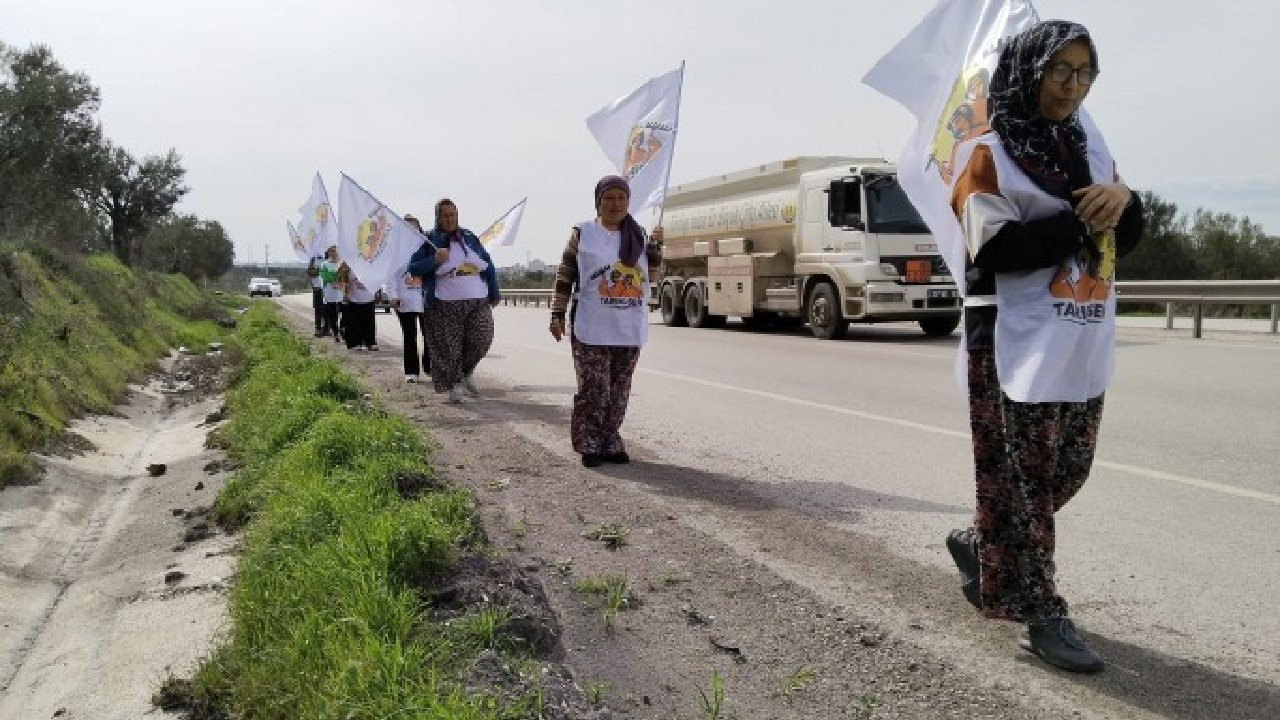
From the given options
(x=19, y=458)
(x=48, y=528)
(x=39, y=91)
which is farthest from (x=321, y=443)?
(x=39, y=91)

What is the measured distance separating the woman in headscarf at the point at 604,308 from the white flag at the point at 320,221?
1061 cm

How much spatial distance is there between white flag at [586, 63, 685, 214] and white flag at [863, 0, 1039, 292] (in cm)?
423

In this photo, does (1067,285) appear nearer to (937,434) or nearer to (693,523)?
(693,523)

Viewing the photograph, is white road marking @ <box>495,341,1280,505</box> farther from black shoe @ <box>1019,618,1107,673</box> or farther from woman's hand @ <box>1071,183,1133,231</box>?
woman's hand @ <box>1071,183,1133,231</box>

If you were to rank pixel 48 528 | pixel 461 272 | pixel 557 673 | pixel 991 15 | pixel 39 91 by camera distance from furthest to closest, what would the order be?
pixel 39 91 < pixel 461 272 < pixel 48 528 < pixel 991 15 < pixel 557 673

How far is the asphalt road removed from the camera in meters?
3.73

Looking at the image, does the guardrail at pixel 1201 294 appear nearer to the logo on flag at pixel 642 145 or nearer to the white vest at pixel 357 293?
the logo on flag at pixel 642 145

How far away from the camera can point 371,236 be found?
10.6 meters

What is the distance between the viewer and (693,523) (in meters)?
4.98

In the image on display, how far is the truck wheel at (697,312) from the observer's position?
22.2 metres

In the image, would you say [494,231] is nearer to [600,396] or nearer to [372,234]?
[372,234]

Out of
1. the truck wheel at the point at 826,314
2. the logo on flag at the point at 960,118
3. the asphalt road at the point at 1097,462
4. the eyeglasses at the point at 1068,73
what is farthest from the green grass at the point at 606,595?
the truck wheel at the point at 826,314

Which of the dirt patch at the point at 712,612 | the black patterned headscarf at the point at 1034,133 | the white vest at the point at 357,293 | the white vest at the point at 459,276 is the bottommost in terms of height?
the dirt patch at the point at 712,612

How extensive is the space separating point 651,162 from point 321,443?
3.75 metres
